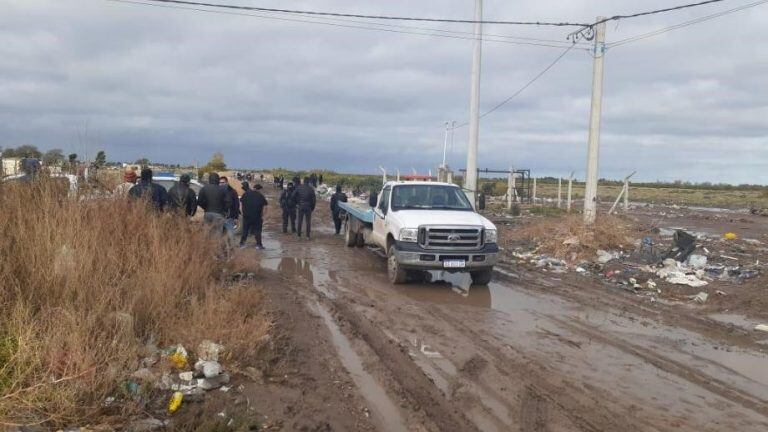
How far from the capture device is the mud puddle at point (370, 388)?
17.0ft

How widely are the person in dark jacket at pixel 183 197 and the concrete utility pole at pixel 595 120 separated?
12044 millimetres

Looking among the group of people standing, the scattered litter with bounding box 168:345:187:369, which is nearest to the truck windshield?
the group of people standing

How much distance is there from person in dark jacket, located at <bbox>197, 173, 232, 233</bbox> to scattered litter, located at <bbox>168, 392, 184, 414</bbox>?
6.95 metres

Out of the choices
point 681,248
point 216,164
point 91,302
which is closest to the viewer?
point 91,302

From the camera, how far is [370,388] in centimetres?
600

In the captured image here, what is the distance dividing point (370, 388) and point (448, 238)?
581 centimetres

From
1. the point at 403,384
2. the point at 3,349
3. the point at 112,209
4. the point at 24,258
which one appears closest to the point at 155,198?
the point at 112,209

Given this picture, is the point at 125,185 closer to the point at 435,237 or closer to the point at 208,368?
the point at 435,237

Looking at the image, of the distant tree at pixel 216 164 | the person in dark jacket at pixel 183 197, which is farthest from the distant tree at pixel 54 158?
the distant tree at pixel 216 164

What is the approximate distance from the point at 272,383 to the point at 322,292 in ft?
16.7

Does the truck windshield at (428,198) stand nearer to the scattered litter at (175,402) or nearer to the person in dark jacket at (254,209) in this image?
the person in dark jacket at (254,209)

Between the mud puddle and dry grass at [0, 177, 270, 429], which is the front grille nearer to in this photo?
the mud puddle

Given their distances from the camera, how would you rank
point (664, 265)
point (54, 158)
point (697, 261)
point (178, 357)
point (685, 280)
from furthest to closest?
point (697, 261) → point (664, 265) → point (685, 280) → point (54, 158) → point (178, 357)

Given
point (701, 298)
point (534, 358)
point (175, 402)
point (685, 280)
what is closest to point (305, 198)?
point (685, 280)
